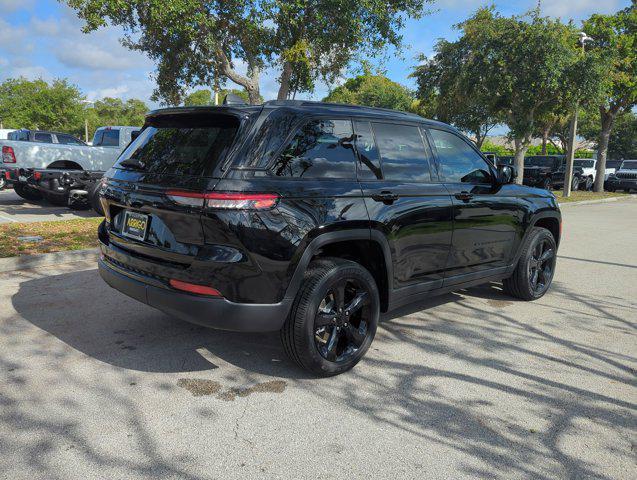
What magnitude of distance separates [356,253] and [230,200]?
1.18 meters

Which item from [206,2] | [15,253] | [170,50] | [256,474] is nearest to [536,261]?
[256,474]

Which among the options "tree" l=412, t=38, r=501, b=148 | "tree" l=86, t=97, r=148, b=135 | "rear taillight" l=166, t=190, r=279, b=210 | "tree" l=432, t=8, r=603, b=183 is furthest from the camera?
"tree" l=86, t=97, r=148, b=135

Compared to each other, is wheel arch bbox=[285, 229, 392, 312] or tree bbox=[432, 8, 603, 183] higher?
tree bbox=[432, 8, 603, 183]

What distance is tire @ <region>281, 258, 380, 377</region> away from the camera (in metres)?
3.34

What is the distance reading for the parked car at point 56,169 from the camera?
34.9 feet

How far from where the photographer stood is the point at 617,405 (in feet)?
10.9

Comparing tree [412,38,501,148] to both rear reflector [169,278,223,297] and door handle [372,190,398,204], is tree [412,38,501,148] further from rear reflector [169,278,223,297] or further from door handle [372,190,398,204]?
rear reflector [169,278,223,297]

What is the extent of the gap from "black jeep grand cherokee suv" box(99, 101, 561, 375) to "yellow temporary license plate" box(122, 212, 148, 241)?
0.05 feet

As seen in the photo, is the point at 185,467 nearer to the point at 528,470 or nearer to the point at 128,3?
the point at 528,470

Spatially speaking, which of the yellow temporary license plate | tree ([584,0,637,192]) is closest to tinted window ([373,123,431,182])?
the yellow temporary license plate

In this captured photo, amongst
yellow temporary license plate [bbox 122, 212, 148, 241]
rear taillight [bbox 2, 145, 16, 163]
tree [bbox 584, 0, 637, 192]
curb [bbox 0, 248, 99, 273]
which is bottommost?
curb [bbox 0, 248, 99, 273]

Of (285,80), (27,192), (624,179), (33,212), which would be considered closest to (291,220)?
(33,212)

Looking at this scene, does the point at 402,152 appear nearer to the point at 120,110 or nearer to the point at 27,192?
the point at 27,192

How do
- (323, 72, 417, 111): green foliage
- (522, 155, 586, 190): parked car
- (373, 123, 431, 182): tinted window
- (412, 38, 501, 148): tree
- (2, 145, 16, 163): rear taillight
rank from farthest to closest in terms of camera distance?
(323, 72, 417, 111): green foliage < (522, 155, 586, 190): parked car < (412, 38, 501, 148): tree < (2, 145, 16, 163): rear taillight < (373, 123, 431, 182): tinted window
